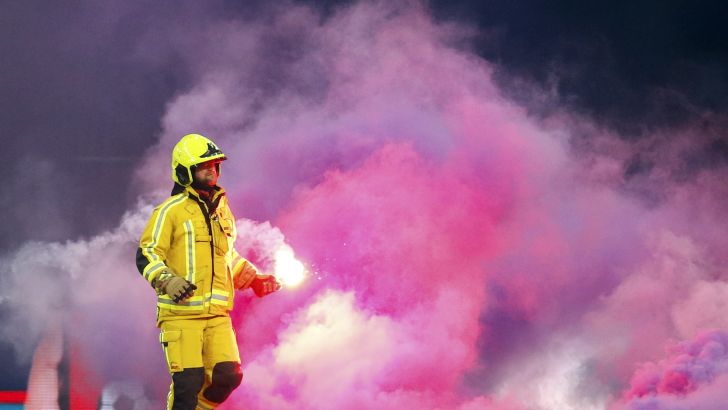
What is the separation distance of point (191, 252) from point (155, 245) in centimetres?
22

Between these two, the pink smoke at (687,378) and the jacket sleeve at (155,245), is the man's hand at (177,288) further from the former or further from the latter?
the pink smoke at (687,378)

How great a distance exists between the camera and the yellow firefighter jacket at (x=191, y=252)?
4.85m

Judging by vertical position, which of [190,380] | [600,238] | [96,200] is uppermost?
[96,200]

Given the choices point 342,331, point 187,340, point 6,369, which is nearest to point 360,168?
point 342,331

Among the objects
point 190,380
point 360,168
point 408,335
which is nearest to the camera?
point 190,380

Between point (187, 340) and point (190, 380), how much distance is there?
8.7 inches

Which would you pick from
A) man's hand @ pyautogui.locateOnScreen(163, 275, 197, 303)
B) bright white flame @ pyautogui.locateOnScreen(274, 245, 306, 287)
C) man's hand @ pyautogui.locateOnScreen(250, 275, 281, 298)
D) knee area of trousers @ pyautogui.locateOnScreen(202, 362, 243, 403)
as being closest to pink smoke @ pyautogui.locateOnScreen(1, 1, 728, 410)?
bright white flame @ pyautogui.locateOnScreen(274, 245, 306, 287)

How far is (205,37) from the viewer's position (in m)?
7.50

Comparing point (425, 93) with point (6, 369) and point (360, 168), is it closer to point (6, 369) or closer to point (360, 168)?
point (360, 168)

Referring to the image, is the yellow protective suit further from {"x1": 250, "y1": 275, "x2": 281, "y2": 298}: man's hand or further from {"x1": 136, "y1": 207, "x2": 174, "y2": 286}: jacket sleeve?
{"x1": 250, "y1": 275, "x2": 281, "y2": 298}: man's hand

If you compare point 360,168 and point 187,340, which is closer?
point 187,340

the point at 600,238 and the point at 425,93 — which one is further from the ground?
the point at 425,93

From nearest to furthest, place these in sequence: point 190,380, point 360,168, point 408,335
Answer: point 190,380 < point 408,335 < point 360,168

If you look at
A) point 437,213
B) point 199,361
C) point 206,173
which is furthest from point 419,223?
point 199,361
